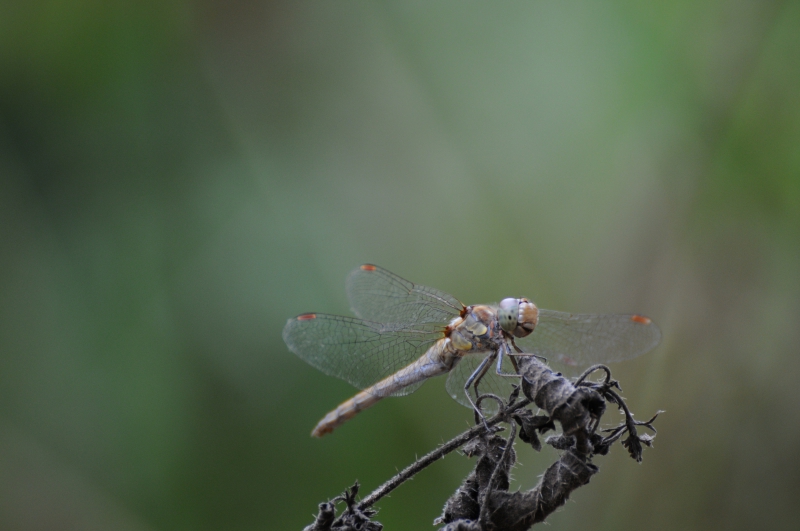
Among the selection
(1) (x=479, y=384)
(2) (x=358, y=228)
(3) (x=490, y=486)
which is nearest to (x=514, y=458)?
(3) (x=490, y=486)

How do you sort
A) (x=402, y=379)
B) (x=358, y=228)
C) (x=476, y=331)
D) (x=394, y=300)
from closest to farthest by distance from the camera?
(x=476, y=331), (x=402, y=379), (x=394, y=300), (x=358, y=228)

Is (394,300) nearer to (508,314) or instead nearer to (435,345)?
(435,345)

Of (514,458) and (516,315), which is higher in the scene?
(516,315)

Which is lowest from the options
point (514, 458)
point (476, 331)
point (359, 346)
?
point (514, 458)

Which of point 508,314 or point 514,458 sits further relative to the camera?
point 508,314

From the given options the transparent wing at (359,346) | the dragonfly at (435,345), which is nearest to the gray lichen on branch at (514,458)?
the dragonfly at (435,345)

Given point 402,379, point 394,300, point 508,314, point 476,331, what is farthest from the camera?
point 394,300

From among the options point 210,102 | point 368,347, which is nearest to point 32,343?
point 210,102
